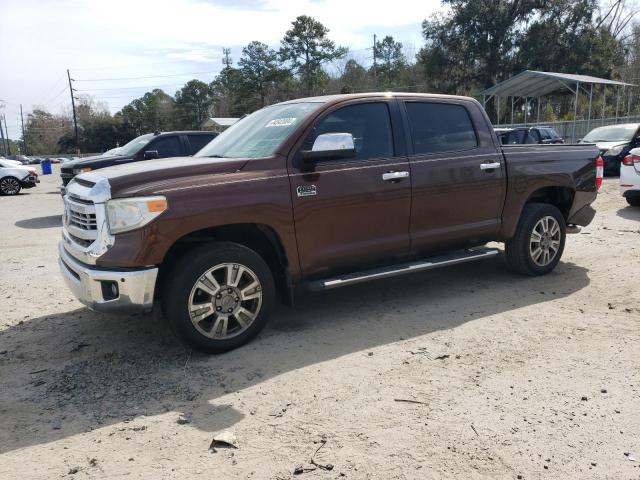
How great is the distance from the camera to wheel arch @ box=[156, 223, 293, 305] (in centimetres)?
413

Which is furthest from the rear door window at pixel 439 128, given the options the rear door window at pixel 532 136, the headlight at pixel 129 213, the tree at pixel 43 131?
the tree at pixel 43 131

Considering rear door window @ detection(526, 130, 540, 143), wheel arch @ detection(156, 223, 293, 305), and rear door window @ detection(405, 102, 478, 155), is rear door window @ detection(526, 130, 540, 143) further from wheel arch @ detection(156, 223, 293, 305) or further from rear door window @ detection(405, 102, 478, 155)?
wheel arch @ detection(156, 223, 293, 305)

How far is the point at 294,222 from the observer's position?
14.2ft

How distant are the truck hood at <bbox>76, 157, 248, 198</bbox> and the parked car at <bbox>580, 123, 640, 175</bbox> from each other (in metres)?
14.2

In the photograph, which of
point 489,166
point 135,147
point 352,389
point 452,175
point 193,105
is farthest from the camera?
point 193,105

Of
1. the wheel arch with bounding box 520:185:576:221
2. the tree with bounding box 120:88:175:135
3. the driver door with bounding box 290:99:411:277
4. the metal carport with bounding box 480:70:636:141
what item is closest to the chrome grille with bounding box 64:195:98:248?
the driver door with bounding box 290:99:411:277

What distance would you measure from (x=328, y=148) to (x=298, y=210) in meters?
0.55

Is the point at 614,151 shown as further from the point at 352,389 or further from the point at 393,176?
the point at 352,389

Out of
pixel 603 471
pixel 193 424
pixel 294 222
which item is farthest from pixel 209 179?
pixel 603 471

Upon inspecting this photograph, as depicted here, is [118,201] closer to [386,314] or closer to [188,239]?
[188,239]

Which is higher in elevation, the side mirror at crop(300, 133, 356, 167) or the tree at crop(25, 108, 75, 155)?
the tree at crop(25, 108, 75, 155)

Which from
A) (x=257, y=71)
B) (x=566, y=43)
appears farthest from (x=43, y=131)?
(x=566, y=43)

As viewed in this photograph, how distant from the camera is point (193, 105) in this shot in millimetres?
78125

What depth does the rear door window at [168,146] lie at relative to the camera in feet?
38.2
